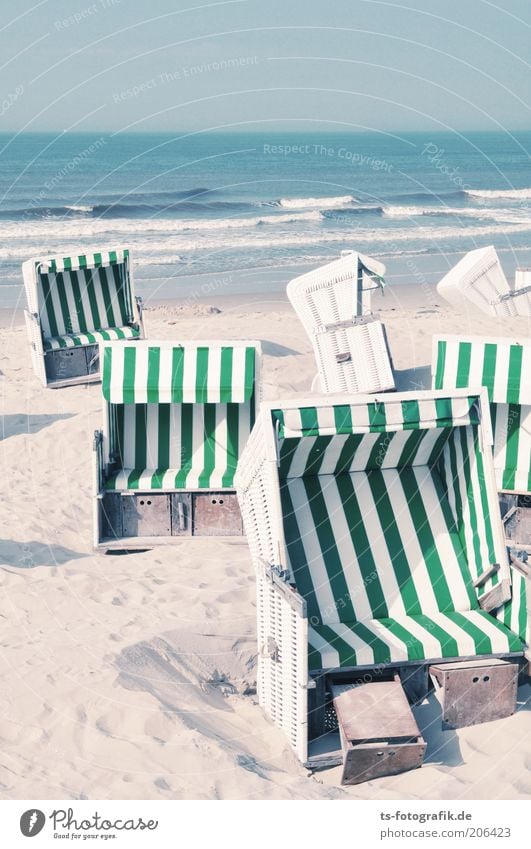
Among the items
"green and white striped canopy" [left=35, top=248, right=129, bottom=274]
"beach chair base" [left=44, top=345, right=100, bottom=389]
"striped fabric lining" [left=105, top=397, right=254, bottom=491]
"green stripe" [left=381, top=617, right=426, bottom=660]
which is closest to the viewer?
"green stripe" [left=381, top=617, right=426, bottom=660]

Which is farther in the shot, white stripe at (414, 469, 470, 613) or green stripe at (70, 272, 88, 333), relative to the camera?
green stripe at (70, 272, 88, 333)

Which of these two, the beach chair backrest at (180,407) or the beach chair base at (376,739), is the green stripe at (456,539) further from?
the beach chair backrest at (180,407)

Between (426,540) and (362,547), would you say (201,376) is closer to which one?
(362,547)

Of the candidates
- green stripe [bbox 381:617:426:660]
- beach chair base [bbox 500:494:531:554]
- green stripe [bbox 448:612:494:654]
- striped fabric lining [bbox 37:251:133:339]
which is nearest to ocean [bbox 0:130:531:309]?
striped fabric lining [bbox 37:251:133:339]

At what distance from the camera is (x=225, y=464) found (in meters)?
10.3

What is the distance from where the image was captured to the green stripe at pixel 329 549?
739 centimetres

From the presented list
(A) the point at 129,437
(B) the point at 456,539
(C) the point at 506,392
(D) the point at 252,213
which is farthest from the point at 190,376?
(D) the point at 252,213

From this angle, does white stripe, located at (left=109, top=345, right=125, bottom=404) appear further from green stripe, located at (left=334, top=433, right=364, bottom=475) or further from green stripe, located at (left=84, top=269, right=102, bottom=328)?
green stripe, located at (left=84, top=269, right=102, bottom=328)

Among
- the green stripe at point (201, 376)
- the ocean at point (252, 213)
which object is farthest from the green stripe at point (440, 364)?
the ocean at point (252, 213)

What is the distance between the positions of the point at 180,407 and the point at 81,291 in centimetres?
656

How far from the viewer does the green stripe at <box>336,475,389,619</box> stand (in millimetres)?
7477

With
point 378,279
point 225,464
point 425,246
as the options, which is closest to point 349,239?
point 425,246

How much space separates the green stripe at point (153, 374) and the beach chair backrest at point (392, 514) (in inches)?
94.1

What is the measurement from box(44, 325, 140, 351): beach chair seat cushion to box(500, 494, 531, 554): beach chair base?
7.48 meters
